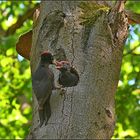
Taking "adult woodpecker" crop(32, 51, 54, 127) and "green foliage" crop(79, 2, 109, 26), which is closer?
"adult woodpecker" crop(32, 51, 54, 127)

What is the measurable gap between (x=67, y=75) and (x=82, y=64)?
→ 8 cm

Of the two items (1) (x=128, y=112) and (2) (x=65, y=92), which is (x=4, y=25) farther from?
(2) (x=65, y=92)

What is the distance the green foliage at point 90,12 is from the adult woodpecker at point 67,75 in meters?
0.32

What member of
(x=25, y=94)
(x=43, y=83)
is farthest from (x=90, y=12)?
(x=25, y=94)

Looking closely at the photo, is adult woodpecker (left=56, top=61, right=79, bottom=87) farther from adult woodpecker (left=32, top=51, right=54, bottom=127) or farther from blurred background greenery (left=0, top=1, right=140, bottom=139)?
blurred background greenery (left=0, top=1, right=140, bottom=139)

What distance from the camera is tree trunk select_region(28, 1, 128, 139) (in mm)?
1567

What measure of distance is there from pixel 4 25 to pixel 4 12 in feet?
0.58

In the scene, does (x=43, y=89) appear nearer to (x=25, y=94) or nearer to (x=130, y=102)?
(x=130, y=102)

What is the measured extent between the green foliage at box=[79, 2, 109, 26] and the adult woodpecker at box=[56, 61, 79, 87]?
12.6 inches

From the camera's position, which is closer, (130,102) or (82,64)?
(82,64)

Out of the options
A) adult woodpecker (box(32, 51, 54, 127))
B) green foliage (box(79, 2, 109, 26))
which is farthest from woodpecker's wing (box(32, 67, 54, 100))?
green foliage (box(79, 2, 109, 26))

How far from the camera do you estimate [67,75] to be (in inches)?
69.1

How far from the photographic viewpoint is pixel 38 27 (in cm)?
210

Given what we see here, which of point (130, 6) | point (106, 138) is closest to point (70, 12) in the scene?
point (106, 138)
